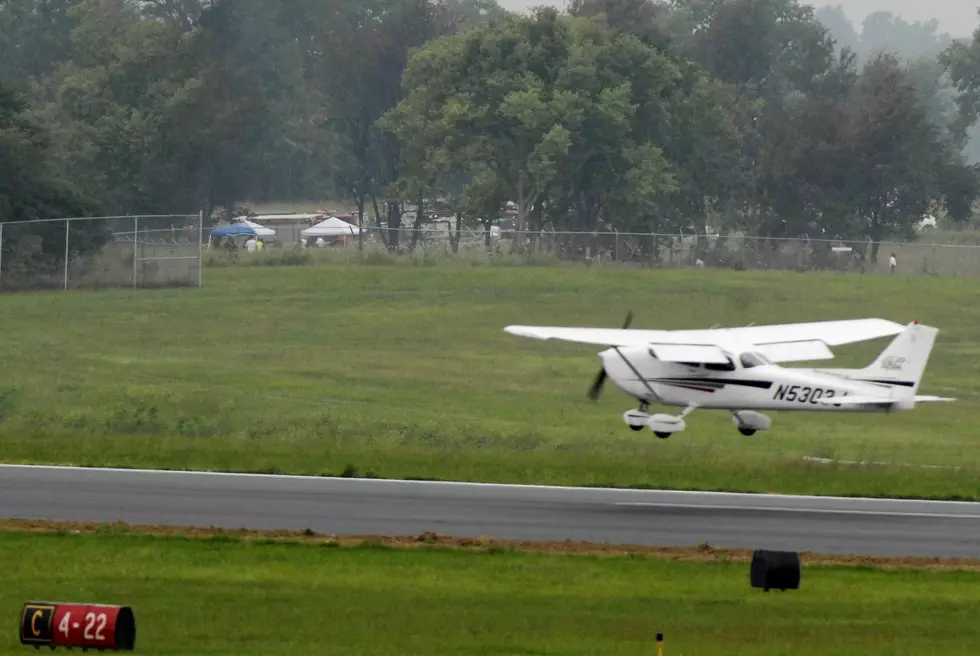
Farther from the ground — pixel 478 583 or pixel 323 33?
pixel 323 33

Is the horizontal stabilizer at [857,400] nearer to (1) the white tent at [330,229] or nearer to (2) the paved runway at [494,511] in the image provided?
(2) the paved runway at [494,511]

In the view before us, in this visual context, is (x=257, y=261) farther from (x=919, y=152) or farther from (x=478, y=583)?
(x=478, y=583)

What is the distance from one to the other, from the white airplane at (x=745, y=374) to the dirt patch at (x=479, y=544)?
8.06 metres

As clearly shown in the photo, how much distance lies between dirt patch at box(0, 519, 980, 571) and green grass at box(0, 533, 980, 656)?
0.42m

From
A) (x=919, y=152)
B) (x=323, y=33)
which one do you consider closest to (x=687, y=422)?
(x=919, y=152)

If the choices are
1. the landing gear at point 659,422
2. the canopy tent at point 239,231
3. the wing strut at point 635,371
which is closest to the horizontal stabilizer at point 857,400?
the landing gear at point 659,422

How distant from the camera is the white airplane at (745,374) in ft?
111

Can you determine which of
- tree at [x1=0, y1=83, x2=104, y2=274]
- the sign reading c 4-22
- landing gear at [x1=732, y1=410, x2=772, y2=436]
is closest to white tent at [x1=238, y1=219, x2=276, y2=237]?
tree at [x1=0, y1=83, x2=104, y2=274]

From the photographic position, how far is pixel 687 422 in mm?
48812

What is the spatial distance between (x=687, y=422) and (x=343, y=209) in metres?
96.3

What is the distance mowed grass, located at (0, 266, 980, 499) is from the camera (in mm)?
37250

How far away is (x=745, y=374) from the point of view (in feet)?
115

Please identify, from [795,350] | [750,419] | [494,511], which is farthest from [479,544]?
[795,350]

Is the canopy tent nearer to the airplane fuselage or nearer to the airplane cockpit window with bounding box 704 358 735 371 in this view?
the airplane fuselage
